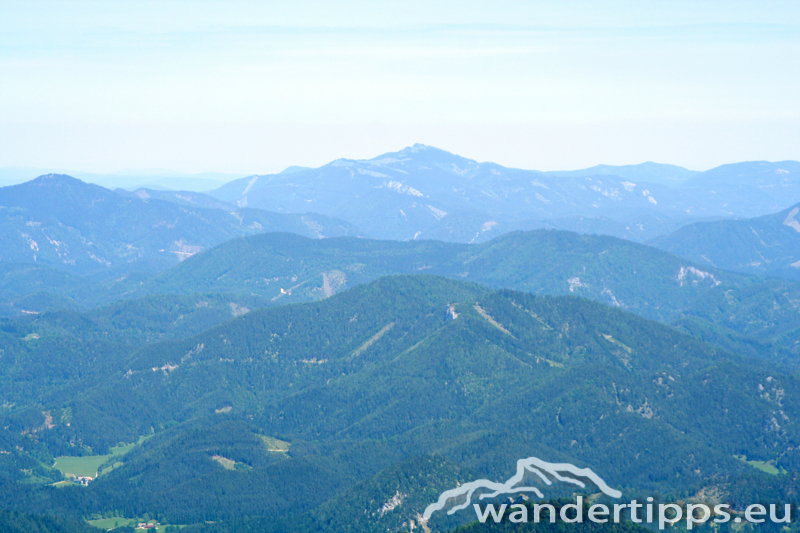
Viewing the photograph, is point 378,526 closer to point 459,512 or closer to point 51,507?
point 459,512

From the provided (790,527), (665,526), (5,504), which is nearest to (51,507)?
(5,504)

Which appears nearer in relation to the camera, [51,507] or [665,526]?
[665,526]

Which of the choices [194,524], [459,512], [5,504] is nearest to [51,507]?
[5,504]

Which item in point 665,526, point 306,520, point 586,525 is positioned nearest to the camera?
point 586,525

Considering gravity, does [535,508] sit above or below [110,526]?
above

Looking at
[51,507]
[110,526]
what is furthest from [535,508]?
[51,507]

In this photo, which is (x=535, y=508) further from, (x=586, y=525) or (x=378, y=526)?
(x=378, y=526)

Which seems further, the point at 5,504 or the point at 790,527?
the point at 5,504

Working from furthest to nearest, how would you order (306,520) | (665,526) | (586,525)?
(306,520) → (665,526) → (586,525)

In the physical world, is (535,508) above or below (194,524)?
above
